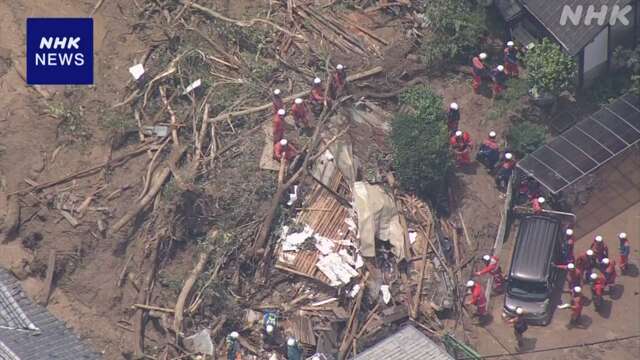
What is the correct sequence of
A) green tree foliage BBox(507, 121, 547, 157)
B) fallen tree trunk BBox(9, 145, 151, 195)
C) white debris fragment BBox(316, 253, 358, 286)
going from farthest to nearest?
1. green tree foliage BBox(507, 121, 547, 157)
2. fallen tree trunk BBox(9, 145, 151, 195)
3. white debris fragment BBox(316, 253, 358, 286)

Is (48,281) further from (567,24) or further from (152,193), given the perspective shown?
(567,24)

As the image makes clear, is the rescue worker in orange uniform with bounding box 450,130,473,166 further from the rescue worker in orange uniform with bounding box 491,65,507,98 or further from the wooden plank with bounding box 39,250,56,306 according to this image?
the wooden plank with bounding box 39,250,56,306

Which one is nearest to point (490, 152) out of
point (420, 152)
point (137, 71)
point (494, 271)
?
point (420, 152)

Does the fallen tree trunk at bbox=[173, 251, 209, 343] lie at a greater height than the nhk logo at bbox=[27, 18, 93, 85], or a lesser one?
lesser

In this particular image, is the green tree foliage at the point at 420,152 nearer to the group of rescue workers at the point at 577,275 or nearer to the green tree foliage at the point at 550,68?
the group of rescue workers at the point at 577,275

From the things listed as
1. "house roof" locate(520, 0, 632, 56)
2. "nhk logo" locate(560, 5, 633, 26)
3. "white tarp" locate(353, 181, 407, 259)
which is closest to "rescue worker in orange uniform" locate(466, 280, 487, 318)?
"white tarp" locate(353, 181, 407, 259)

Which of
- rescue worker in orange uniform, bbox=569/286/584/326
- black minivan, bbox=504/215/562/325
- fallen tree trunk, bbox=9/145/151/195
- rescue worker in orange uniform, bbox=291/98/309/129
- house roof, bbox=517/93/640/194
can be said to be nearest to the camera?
rescue worker in orange uniform, bbox=569/286/584/326

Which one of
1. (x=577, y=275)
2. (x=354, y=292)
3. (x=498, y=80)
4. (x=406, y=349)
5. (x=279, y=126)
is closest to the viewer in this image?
(x=406, y=349)
